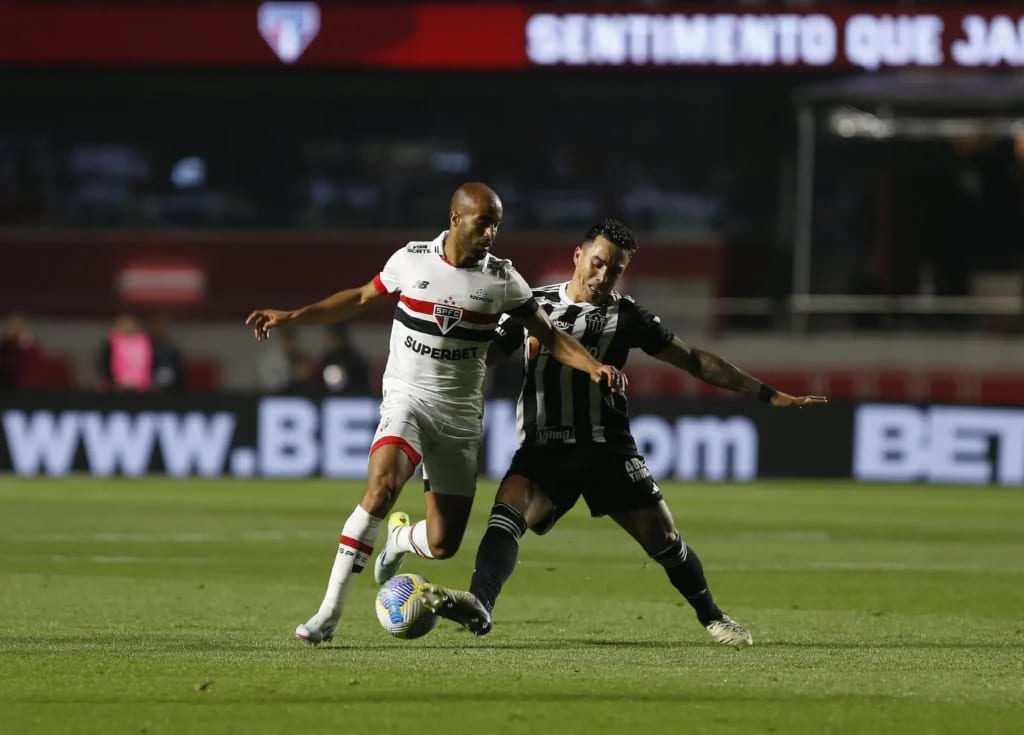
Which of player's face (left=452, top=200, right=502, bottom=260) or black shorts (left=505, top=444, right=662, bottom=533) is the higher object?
player's face (left=452, top=200, right=502, bottom=260)

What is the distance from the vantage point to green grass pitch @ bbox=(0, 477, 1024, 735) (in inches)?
258

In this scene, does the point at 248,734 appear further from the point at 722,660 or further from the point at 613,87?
the point at 613,87

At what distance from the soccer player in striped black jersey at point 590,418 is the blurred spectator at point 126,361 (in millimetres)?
14176

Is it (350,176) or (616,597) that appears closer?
(616,597)

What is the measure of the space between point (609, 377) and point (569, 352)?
32 cm

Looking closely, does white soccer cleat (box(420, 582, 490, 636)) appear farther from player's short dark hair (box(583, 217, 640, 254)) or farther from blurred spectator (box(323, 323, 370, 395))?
blurred spectator (box(323, 323, 370, 395))

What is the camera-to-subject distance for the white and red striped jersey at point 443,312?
322 inches

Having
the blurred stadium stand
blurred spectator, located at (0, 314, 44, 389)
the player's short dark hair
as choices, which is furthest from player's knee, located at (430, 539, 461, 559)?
the blurred stadium stand

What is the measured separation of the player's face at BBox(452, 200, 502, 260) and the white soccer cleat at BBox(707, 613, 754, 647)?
2101mm

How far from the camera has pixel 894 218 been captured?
29984 millimetres

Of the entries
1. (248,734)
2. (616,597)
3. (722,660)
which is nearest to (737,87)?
(616,597)

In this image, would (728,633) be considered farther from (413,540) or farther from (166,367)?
(166,367)

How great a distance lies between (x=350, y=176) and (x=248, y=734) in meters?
24.7

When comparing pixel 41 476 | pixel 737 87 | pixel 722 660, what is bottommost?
pixel 41 476
